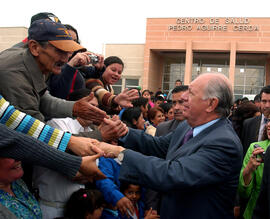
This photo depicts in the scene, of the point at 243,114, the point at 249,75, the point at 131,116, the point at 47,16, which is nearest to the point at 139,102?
the point at 131,116

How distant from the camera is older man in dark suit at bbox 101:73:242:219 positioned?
6.73 ft

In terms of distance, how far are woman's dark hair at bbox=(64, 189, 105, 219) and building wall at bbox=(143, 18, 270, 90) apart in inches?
862

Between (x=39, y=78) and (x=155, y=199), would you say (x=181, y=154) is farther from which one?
(x=155, y=199)

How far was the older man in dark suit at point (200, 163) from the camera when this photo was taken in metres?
2.05

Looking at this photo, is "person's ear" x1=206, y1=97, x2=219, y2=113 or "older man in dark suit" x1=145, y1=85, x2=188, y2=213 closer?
"person's ear" x1=206, y1=97, x2=219, y2=113

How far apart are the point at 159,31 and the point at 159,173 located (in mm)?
24173

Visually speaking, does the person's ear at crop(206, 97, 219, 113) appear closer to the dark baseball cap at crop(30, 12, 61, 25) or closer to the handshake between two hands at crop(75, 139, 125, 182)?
the handshake between two hands at crop(75, 139, 125, 182)

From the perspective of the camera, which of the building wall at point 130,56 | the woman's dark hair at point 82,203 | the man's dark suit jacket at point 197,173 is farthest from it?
the building wall at point 130,56

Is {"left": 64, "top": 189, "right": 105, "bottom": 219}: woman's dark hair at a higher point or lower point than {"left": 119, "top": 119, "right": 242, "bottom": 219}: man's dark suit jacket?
lower

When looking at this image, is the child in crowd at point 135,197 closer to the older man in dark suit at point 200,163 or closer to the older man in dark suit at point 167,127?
the older man in dark suit at point 167,127

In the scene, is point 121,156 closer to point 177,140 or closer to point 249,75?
point 177,140

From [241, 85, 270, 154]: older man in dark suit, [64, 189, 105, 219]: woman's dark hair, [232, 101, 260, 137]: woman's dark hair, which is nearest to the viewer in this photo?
[64, 189, 105, 219]: woman's dark hair

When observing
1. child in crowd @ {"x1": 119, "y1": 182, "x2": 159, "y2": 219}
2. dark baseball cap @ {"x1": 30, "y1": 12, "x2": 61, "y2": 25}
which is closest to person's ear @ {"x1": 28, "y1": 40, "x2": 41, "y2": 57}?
dark baseball cap @ {"x1": 30, "y1": 12, "x2": 61, "y2": 25}

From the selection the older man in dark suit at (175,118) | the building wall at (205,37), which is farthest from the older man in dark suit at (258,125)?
the building wall at (205,37)
